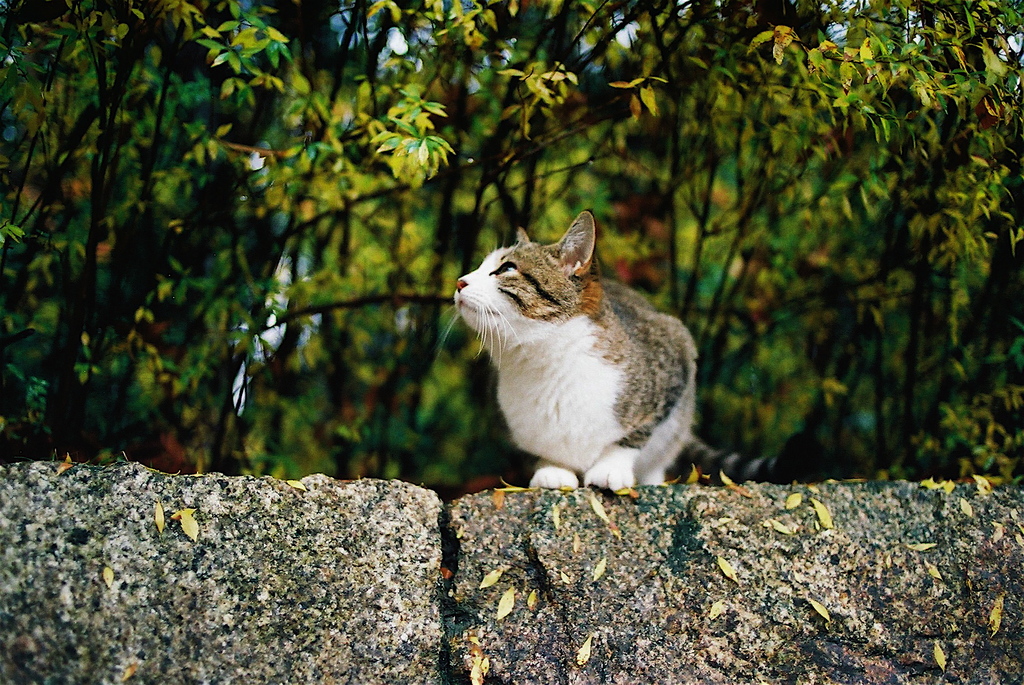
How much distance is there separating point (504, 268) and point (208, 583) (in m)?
1.35

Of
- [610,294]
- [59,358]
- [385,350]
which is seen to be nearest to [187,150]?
[59,358]

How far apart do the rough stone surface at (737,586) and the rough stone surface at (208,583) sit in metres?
0.17

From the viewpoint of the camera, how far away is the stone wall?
1924 millimetres

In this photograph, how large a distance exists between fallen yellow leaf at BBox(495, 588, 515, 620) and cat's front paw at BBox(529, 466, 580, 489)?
48 cm

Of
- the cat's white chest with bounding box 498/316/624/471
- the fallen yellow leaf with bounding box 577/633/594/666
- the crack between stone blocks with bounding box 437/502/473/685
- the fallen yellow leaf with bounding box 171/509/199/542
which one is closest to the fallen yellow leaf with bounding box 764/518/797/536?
the cat's white chest with bounding box 498/316/624/471

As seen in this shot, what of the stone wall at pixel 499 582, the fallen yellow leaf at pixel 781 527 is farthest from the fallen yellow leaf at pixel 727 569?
the fallen yellow leaf at pixel 781 527

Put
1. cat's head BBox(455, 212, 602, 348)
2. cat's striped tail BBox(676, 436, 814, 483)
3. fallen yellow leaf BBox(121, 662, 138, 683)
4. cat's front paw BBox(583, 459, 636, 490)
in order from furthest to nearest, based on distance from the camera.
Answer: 1. cat's striped tail BBox(676, 436, 814, 483)
2. cat's head BBox(455, 212, 602, 348)
3. cat's front paw BBox(583, 459, 636, 490)
4. fallen yellow leaf BBox(121, 662, 138, 683)

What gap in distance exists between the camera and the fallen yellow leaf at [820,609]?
2.29 metres

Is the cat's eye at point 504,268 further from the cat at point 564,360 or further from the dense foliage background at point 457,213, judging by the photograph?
the dense foliage background at point 457,213

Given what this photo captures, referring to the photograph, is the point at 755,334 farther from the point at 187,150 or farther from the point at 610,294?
the point at 187,150

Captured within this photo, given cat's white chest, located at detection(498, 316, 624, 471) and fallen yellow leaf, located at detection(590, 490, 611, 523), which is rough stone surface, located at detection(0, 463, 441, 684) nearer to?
fallen yellow leaf, located at detection(590, 490, 611, 523)

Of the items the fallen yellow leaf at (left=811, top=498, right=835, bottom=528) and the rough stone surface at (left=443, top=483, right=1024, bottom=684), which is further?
the fallen yellow leaf at (left=811, top=498, right=835, bottom=528)

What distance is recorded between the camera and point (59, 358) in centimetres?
270

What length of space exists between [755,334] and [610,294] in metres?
1.07
